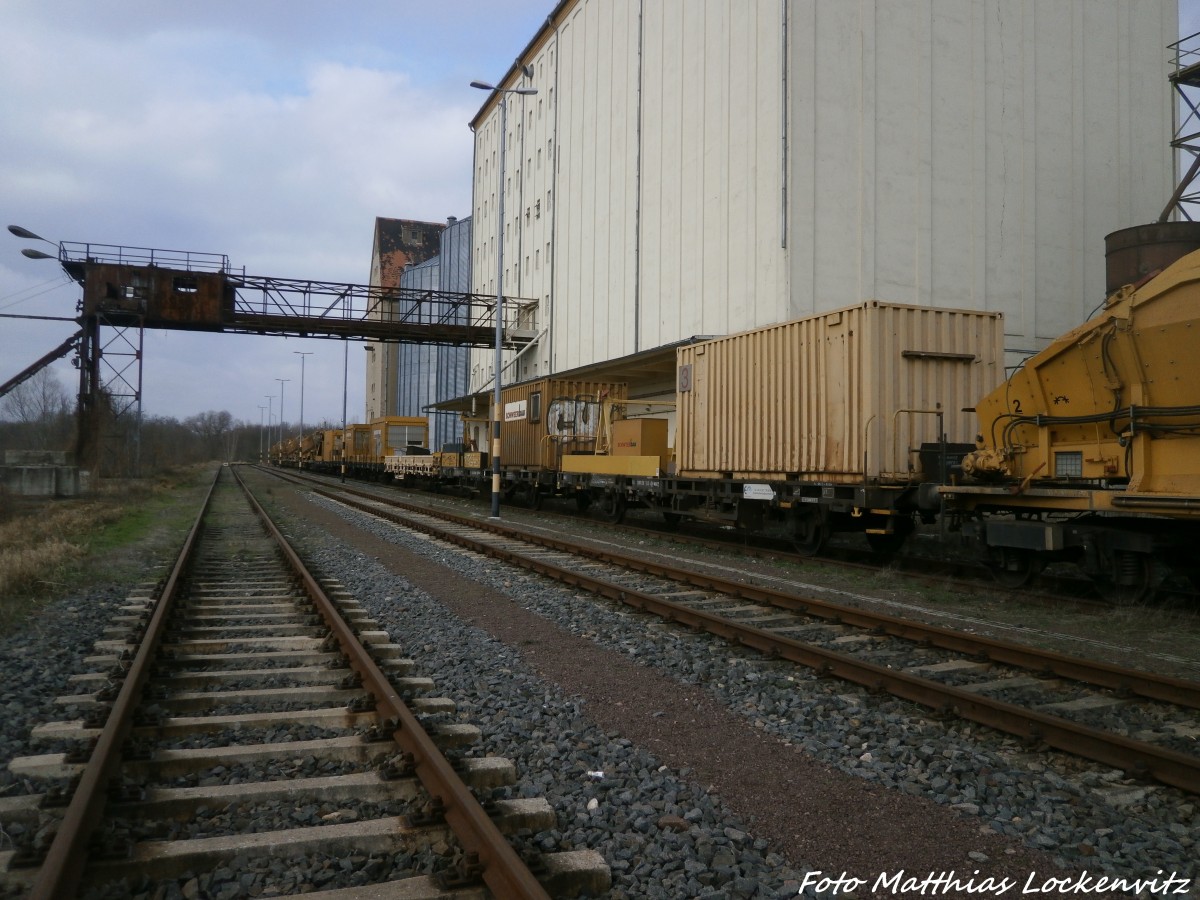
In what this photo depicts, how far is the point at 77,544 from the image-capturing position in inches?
515

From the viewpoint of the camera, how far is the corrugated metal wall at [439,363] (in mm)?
61812

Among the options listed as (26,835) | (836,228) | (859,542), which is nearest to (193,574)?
(26,835)

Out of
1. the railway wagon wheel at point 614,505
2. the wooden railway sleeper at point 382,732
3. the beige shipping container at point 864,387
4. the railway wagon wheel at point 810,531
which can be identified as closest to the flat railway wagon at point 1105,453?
the beige shipping container at point 864,387

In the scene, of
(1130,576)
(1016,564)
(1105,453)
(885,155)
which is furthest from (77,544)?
(885,155)

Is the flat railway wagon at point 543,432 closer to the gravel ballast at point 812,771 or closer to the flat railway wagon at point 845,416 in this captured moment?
the flat railway wagon at point 845,416

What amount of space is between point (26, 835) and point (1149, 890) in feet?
13.9

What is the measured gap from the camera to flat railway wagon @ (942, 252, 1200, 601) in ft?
25.4

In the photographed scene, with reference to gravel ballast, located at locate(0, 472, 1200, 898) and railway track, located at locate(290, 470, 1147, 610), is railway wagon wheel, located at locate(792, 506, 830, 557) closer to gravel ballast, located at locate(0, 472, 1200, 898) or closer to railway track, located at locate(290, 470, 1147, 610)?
railway track, located at locate(290, 470, 1147, 610)

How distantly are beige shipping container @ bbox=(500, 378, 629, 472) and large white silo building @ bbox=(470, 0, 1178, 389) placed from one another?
152 inches

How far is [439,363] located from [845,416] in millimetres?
56108

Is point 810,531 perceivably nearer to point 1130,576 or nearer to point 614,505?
point 1130,576

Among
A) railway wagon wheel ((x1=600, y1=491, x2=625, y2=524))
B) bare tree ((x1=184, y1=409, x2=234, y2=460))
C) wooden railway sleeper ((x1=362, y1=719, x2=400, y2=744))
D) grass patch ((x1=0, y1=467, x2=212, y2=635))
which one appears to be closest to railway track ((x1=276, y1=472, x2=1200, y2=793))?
wooden railway sleeper ((x1=362, y1=719, x2=400, y2=744))

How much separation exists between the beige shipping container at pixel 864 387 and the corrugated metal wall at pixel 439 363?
44.0 meters

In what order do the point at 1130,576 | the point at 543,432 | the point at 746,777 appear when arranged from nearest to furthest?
the point at 746,777
the point at 1130,576
the point at 543,432
